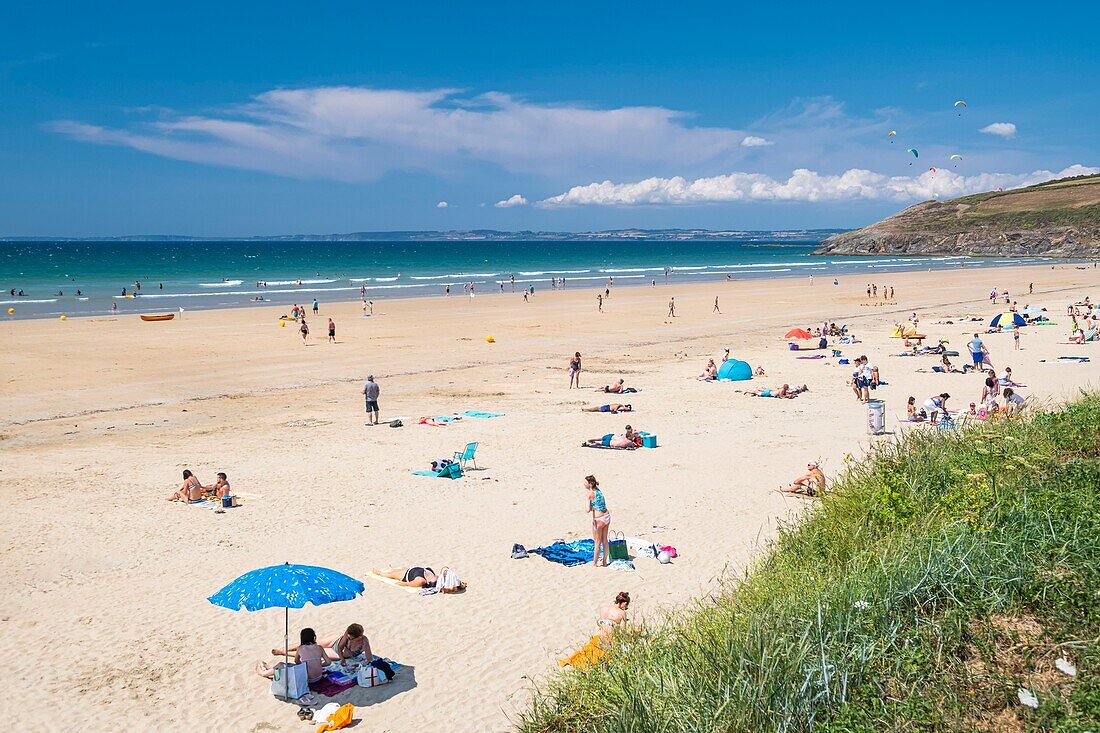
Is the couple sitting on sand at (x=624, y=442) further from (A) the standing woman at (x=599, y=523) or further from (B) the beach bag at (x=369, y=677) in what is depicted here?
(B) the beach bag at (x=369, y=677)

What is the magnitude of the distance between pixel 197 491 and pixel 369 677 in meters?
7.13

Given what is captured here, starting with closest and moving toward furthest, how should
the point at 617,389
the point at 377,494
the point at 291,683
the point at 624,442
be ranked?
the point at 291,683, the point at 377,494, the point at 624,442, the point at 617,389

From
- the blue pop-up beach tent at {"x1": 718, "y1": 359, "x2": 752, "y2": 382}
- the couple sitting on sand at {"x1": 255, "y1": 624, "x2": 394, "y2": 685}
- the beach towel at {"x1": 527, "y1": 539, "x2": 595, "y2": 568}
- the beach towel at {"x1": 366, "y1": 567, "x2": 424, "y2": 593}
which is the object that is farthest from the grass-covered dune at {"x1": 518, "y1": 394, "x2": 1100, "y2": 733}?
the blue pop-up beach tent at {"x1": 718, "y1": 359, "x2": 752, "y2": 382}

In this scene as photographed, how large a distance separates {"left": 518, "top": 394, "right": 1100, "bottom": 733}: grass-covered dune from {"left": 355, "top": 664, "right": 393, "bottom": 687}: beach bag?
8.86 feet

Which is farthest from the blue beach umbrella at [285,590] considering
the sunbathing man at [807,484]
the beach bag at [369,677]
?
the sunbathing man at [807,484]

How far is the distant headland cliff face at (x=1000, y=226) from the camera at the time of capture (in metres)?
116

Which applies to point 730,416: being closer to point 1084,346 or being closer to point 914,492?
point 914,492

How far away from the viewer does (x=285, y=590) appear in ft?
27.1

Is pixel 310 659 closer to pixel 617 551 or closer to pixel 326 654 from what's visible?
pixel 326 654

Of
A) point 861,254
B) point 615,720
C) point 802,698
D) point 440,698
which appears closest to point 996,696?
point 802,698

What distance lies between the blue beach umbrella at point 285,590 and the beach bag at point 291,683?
0.33 metres

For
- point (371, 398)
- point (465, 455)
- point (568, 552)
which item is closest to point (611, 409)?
point (371, 398)

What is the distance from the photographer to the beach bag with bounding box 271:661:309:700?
8039 millimetres

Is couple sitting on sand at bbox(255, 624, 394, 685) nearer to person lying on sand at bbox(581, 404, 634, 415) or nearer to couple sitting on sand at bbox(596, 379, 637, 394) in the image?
person lying on sand at bbox(581, 404, 634, 415)
